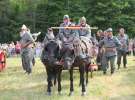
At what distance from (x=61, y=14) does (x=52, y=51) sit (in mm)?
49906

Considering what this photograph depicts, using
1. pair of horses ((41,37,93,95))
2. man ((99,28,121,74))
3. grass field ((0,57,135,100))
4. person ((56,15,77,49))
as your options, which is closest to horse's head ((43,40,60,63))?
pair of horses ((41,37,93,95))

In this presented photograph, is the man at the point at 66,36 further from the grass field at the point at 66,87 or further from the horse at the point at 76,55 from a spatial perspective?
the grass field at the point at 66,87

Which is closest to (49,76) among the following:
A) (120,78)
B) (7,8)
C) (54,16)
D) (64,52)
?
(64,52)

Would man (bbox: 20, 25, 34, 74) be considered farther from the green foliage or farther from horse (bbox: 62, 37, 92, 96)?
the green foliage

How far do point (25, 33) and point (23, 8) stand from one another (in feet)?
171

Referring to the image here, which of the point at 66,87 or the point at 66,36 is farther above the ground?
the point at 66,36

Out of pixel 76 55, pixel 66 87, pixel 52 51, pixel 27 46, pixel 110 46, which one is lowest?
pixel 66 87

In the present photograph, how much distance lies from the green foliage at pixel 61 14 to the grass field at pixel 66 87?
41207mm

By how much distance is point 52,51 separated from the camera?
15.2 m

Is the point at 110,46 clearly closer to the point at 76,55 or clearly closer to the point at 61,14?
the point at 76,55

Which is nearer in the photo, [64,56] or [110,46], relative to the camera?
[64,56]

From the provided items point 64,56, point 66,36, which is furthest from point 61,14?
point 64,56

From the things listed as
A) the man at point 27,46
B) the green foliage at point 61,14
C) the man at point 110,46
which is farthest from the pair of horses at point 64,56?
the green foliage at point 61,14

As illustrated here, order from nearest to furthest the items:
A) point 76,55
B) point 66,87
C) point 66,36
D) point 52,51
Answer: point 52,51
point 76,55
point 66,36
point 66,87
